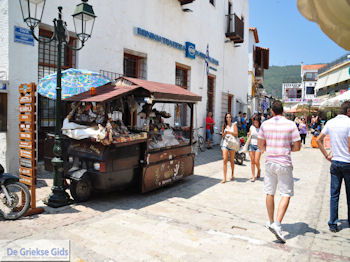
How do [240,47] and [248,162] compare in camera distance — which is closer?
[248,162]

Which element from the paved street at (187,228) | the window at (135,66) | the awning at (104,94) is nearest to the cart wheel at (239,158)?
the paved street at (187,228)

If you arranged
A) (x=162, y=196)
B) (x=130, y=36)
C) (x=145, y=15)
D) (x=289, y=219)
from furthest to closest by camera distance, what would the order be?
(x=145, y=15) < (x=130, y=36) < (x=162, y=196) < (x=289, y=219)

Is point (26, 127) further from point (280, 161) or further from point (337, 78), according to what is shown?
point (337, 78)

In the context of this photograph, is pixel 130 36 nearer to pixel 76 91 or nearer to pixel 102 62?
pixel 102 62

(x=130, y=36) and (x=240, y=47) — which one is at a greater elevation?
(x=240, y=47)

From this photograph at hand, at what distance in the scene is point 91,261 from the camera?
3.39 m

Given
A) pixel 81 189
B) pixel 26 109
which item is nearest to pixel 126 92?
pixel 26 109

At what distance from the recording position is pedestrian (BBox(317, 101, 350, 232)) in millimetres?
4387

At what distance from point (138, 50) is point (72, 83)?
15.0 feet

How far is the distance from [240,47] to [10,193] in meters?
18.8

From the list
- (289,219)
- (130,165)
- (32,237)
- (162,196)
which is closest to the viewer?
(32,237)

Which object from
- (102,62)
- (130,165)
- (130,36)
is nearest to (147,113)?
(130,165)

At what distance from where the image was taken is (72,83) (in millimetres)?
5926

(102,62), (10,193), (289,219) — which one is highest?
(102,62)
